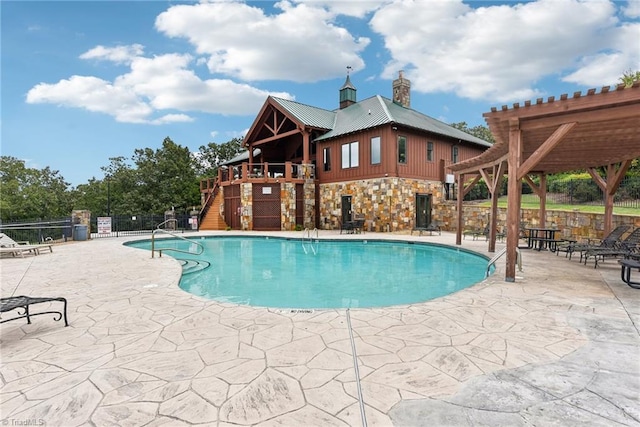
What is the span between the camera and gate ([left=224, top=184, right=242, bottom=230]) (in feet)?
69.6

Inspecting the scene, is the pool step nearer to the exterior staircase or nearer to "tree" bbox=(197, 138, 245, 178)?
the exterior staircase

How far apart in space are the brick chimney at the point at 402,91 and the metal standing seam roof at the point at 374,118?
1006mm

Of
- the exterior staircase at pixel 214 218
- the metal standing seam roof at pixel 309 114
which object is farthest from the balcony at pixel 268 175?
the metal standing seam roof at pixel 309 114

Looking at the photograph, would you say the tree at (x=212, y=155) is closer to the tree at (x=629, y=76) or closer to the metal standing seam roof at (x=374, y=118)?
the metal standing seam roof at (x=374, y=118)

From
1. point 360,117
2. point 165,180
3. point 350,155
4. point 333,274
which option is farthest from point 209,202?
point 333,274

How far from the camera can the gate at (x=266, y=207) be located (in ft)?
65.2

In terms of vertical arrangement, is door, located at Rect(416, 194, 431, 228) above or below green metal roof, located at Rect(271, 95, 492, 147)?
below

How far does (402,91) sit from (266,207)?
1258 centimetres

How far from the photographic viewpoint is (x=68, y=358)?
3.06 m

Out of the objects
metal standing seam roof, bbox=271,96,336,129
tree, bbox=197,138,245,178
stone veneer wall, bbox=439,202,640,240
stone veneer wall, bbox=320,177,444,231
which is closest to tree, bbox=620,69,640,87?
stone veneer wall, bbox=320,177,444,231

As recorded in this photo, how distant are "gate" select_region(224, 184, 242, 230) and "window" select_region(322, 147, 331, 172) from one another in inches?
234

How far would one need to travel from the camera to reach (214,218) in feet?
72.6

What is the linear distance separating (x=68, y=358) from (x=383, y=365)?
3.02 metres

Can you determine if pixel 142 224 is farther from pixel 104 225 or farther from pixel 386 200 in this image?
pixel 386 200
